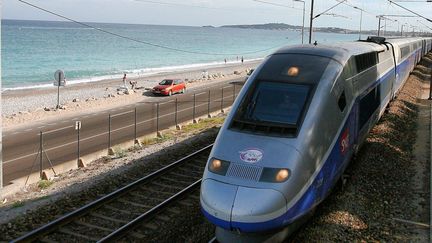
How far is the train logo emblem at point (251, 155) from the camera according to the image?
332 inches

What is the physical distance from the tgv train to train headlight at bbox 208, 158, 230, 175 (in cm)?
2

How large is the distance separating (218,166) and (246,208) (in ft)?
3.85

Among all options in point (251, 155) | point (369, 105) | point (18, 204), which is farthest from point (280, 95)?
point (18, 204)

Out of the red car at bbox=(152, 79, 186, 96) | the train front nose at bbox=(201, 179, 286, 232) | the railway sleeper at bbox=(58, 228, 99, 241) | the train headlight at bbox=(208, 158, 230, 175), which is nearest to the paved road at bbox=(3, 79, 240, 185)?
the red car at bbox=(152, 79, 186, 96)

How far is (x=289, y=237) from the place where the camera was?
364 inches

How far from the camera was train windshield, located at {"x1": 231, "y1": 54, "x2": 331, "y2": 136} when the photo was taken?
9.14 m

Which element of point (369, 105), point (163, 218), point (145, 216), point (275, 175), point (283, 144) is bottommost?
point (163, 218)

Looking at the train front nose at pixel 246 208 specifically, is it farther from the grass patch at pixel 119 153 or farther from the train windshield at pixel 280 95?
the grass patch at pixel 119 153

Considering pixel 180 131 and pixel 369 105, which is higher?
pixel 369 105

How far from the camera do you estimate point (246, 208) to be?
25.3ft

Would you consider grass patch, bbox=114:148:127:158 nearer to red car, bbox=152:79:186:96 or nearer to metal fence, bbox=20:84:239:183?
metal fence, bbox=20:84:239:183

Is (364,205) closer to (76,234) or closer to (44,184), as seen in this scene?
(76,234)

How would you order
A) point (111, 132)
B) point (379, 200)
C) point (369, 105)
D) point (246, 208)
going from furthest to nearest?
point (111, 132) → point (369, 105) → point (379, 200) → point (246, 208)

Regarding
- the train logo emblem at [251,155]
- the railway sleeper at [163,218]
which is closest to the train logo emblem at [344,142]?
the train logo emblem at [251,155]
